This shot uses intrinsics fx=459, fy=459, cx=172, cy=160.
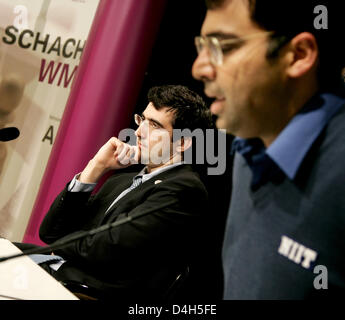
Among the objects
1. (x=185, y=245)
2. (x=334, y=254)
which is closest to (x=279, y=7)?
(x=334, y=254)

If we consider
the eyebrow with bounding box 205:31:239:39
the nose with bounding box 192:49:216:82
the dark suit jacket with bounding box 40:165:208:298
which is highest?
the eyebrow with bounding box 205:31:239:39

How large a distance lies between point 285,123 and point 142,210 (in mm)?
1040

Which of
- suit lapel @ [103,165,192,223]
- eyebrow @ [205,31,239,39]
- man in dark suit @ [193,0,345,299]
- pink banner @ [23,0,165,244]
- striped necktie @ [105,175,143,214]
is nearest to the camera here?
man in dark suit @ [193,0,345,299]

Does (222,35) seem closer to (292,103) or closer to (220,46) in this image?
(220,46)

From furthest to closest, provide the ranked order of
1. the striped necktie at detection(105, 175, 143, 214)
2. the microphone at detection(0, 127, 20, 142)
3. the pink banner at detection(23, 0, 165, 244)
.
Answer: the pink banner at detection(23, 0, 165, 244)
the striped necktie at detection(105, 175, 143, 214)
the microphone at detection(0, 127, 20, 142)

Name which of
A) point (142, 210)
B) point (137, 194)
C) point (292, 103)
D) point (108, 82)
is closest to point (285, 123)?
point (292, 103)

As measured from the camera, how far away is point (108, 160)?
2338mm

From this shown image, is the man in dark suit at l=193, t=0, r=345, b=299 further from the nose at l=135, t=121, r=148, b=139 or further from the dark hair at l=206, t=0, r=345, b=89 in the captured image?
the nose at l=135, t=121, r=148, b=139

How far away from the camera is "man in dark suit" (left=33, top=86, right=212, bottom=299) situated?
194 cm

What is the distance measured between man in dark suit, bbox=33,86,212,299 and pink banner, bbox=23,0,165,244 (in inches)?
23.0

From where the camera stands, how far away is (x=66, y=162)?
9.80ft

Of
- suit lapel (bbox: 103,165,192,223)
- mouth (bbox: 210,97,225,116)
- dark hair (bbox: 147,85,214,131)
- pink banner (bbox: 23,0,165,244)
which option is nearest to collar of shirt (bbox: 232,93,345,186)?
mouth (bbox: 210,97,225,116)

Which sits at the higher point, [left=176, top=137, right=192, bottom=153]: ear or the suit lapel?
[left=176, top=137, right=192, bottom=153]: ear
